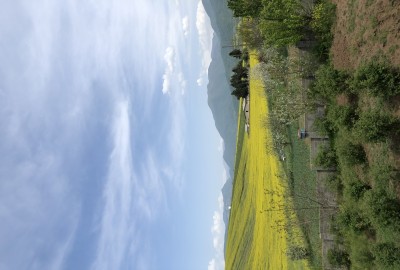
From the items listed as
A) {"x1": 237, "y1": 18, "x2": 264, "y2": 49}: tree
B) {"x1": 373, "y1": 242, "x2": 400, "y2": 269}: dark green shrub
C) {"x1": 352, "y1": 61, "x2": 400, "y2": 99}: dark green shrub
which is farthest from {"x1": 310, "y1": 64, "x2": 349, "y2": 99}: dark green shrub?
{"x1": 237, "y1": 18, "x2": 264, "y2": 49}: tree

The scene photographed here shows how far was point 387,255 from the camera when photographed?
14.1 metres

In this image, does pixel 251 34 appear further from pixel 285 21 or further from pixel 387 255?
pixel 387 255

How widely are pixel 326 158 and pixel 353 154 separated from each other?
310 cm

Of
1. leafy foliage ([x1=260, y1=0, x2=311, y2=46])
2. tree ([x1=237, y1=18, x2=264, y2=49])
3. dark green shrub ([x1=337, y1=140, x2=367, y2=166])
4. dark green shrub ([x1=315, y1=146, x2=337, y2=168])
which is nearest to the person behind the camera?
dark green shrub ([x1=337, y1=140, x2=367, y2=166])

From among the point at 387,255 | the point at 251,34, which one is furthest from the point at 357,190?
the point at 251,34

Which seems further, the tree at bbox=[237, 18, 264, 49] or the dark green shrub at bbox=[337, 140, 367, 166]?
the tree at bbox=[237, 18, 264, 49]

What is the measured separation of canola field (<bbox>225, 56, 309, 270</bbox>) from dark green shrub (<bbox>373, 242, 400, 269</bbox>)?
28.4ft

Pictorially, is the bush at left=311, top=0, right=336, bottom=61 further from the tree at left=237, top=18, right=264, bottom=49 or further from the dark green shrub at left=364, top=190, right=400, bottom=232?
the dark green shrub at left=364, top=190, right=400, bottom=232

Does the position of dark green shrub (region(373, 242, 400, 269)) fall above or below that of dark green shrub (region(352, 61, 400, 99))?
below

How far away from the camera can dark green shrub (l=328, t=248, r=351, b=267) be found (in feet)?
61.6

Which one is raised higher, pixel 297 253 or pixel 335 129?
pixel 335 129

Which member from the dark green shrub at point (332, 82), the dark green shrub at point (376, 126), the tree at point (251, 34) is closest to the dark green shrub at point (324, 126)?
the dark green shrub at point (332, 82)

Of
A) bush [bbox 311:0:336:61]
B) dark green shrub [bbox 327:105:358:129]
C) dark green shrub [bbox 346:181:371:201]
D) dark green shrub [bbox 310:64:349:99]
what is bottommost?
dark green shrub [bbox 346:181:371:201]

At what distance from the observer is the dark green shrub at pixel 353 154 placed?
1677 centimetres
